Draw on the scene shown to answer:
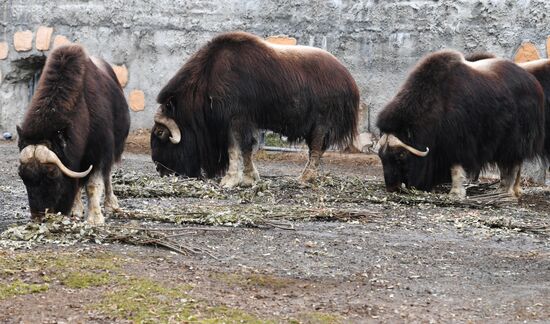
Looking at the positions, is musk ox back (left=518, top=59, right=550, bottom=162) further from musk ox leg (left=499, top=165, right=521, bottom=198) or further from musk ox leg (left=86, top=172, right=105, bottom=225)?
musk ox leg (left=86, top=172, right=105, bottom=225)

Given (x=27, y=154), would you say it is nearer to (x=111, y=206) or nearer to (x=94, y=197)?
(x=94, y=197)

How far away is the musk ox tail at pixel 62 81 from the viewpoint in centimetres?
461

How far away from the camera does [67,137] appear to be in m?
4.57

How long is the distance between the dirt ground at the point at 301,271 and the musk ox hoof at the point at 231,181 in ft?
2.88

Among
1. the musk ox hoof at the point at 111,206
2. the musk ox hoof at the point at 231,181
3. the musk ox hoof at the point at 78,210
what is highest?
the musk ox hoof at the point at 78,210

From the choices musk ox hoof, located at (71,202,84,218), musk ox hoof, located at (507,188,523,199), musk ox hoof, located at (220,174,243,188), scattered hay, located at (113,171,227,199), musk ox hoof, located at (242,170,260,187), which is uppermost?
musk ox hoof, located at (71,202,84,218)

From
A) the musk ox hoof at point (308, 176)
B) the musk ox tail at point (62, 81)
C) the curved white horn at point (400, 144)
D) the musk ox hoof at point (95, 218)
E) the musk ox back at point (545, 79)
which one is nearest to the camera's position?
the musk ox tail at point (62, 81)

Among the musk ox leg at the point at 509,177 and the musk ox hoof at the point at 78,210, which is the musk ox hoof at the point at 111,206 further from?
the musk ox leg at the point at 509,177

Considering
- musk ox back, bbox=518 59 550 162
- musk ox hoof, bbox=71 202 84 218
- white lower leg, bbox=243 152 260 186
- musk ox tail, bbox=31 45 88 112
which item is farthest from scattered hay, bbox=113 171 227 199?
musk ox back, bbox=518 59 550 162

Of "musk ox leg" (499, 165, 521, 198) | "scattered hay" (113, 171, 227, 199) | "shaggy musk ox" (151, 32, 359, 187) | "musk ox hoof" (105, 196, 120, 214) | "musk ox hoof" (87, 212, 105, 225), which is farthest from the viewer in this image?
"musk ox leg" (499, 165, 521, 198)

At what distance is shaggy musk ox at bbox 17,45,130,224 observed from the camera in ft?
14.8

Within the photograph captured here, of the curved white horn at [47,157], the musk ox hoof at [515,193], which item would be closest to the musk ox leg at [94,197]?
the curved white horn at [47,157]

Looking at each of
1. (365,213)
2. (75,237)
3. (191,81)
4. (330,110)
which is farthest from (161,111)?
(75,237)

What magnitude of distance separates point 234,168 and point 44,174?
272 centimetres
